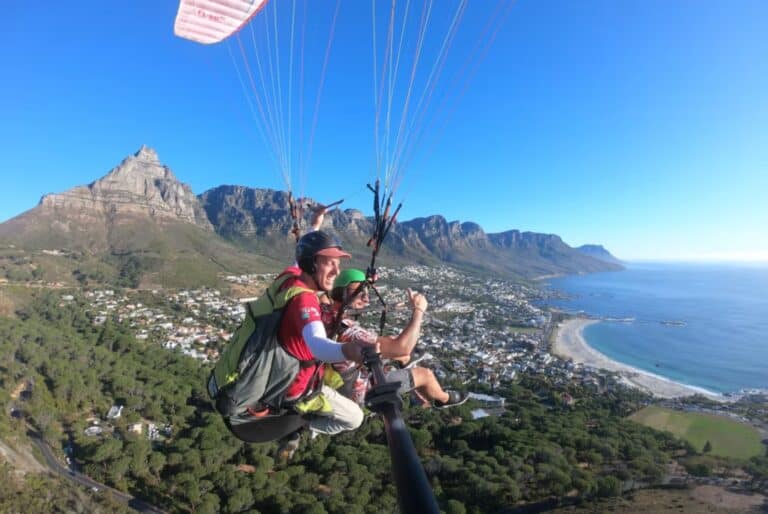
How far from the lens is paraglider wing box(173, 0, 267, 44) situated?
6.12 metres

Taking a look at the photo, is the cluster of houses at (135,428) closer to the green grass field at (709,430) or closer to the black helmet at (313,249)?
the black helmet at (313,249)

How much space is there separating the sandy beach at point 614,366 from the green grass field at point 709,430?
520 cm

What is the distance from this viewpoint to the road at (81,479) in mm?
14531

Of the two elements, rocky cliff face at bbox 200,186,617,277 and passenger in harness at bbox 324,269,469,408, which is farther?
rocky cliff face at bbox 200,186,617,277

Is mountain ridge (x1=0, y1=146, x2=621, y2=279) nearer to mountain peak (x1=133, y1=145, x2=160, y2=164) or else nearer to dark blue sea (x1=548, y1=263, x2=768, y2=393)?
mountain peak (x1=133, y1=145, x2=160, y2=164)

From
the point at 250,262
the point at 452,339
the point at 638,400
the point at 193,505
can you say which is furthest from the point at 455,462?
the point at 250,262

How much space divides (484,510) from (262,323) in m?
16.3

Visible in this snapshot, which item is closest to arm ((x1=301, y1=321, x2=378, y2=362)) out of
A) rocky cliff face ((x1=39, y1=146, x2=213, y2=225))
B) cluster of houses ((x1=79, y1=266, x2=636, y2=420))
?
cluster of houses ((x1=79, y1=266, x2=636, y2=420))

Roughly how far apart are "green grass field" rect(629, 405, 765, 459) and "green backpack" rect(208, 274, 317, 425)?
30.9 m

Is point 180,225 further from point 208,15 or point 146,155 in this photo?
point 208,15

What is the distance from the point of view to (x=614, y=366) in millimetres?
40719

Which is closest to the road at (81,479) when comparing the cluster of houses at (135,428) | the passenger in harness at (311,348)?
the cluster of houses at (135,428)

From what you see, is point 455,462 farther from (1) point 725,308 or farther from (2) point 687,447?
(1) point 725,308

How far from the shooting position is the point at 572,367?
3912cm
